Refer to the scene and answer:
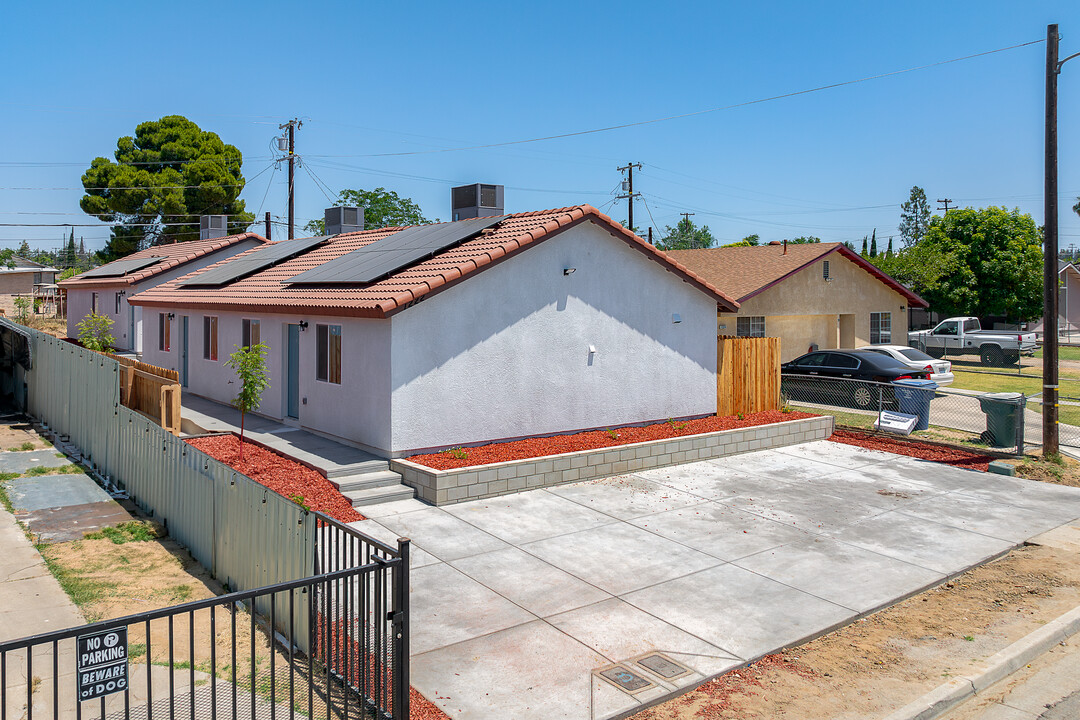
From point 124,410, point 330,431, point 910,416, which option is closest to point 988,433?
point 910,416

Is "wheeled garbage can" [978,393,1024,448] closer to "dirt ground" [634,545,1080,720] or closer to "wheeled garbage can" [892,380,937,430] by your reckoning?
"wheeled garbage can" [892,380,937,430]

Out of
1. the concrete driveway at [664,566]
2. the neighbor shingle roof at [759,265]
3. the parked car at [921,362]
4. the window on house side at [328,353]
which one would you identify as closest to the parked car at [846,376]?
the parked car at [921,362]

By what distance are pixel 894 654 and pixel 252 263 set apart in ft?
60.7

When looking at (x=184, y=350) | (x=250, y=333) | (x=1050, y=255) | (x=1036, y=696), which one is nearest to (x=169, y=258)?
(x=184, y=350)

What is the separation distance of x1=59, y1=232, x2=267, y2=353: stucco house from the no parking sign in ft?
86.0

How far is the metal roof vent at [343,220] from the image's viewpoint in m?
23.4

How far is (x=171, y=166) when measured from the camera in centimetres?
4881

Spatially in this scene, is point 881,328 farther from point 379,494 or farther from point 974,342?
point 379,494

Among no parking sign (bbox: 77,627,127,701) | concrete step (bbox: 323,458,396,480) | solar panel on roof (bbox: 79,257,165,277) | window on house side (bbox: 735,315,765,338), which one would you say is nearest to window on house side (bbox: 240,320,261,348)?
concrete step (bbox: 323,458,396,480)

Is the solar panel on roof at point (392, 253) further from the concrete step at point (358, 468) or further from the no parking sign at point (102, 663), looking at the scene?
the no parking sign at point (102, 663)

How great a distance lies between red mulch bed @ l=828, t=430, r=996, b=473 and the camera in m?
15.2

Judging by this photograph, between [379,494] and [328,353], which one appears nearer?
[379,494]

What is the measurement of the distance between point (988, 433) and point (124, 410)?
1607 centimetres

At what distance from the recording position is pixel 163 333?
76.0ft
